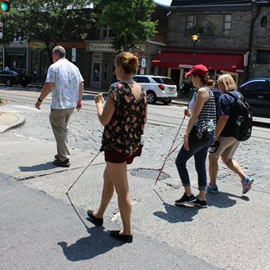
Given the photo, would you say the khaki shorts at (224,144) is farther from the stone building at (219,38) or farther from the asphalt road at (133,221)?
the stone building at (219,38)

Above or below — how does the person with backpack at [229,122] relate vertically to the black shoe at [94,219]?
above

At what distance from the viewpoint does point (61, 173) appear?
5852 mm

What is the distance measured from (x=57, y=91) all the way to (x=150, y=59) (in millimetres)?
25527

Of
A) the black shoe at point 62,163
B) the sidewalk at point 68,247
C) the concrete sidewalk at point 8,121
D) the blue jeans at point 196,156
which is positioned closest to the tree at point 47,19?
the concrete sidewalk at point 8,121

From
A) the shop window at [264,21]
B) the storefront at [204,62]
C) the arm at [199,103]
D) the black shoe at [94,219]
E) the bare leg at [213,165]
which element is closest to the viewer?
the black shoe at [94,219]

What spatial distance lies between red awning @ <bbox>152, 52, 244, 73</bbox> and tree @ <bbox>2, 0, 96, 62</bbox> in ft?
25.9

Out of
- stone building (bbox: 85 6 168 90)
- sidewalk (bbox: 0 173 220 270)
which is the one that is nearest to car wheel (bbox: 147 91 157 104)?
stone building (bbox: 85 6 168 90)

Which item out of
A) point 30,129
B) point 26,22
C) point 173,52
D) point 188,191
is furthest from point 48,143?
point 26,22

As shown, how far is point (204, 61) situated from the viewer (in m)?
27.2

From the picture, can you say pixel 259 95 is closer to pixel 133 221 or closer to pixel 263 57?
pixel 263 57

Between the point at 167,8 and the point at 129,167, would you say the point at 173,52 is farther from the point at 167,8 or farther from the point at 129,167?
the point at 129,167

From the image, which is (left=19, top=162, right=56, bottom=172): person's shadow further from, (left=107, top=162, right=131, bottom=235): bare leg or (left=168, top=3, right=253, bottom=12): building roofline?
(left=168, top=3, right=253, bottom=12): building roofline

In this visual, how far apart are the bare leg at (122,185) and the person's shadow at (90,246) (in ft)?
0.61

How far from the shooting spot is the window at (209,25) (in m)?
27.5
